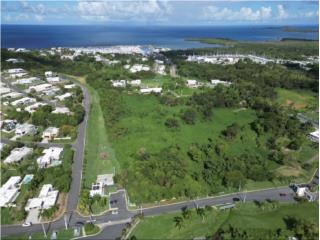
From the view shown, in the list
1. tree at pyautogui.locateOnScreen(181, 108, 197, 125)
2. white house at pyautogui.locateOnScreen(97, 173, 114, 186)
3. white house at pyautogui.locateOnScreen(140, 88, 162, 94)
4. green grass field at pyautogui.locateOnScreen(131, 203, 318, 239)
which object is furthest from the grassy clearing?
white house at pyautogui.locateOnScreen(97, 173, 114, 186)

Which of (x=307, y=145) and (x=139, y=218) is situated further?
(x=307, y=145)

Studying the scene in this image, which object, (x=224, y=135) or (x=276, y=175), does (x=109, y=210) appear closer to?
(x=276, y=175)

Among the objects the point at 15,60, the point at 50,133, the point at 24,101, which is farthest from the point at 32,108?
the point at 15,60

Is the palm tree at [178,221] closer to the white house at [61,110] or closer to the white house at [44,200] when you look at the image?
the white house at [44,200]

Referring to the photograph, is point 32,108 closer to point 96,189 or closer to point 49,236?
point 96,189

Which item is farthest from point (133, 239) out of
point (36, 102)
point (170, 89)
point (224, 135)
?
point (170, 89)

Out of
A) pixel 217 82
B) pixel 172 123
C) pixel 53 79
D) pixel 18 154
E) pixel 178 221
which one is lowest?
pixel 217 82

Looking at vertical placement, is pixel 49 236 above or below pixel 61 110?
above
